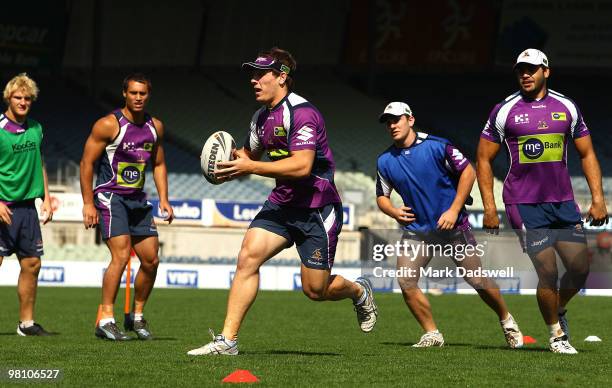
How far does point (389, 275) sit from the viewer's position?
9.59m

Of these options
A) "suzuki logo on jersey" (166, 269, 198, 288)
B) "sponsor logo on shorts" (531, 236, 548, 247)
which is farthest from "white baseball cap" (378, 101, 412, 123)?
"suzuki logo on jersey" (166, 269, 198, 288)

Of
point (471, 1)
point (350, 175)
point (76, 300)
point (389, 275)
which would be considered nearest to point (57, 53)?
point (350, 175)

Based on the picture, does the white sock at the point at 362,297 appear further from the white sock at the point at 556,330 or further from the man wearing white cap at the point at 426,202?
the white sock at the point at 556,330

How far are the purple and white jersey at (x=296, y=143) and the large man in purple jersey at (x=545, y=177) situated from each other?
4.12 ft

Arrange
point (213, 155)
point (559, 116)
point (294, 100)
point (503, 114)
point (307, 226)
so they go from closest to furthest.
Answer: point (213, 155)
point (294, 100)
point (307, 226)
point (559, 116)
point (503, 114)

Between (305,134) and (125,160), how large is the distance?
99.1 inches

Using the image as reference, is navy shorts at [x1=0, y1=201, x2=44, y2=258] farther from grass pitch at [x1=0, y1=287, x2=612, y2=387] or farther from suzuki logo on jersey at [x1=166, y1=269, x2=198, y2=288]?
suzuki logo on jersey at [x1=166, y1=269, x2=198, y2=288]

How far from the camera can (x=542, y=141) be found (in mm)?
8578

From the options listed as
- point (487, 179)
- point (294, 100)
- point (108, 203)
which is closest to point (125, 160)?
point (108, 203)

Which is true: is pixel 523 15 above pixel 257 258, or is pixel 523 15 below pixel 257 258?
above

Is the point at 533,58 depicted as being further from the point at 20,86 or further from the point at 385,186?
the point at 20,86

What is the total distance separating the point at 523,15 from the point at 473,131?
373 cm

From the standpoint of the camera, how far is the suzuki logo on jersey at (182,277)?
2511 centimetres

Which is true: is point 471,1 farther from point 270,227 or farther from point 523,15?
point 270,227
